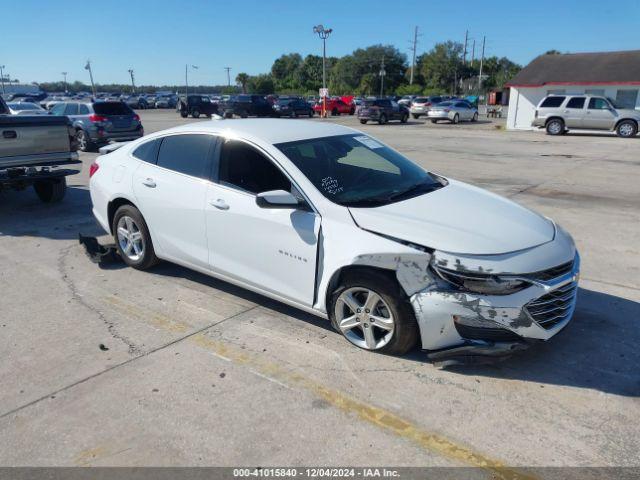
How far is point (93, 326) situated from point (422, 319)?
9.16 ft

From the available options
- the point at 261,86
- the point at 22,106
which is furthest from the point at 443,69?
the point at 22,106

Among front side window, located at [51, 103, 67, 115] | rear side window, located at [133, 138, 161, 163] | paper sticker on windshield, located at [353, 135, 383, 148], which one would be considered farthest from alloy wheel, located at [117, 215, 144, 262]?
front side window, located at [51, 103, 67, 115]

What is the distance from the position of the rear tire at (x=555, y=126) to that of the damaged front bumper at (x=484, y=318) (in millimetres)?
25122

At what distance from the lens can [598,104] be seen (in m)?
24.9

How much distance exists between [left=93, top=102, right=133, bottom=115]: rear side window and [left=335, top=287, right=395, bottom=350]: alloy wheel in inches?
608

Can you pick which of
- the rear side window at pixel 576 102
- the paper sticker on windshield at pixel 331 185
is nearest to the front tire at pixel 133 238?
the paper sticker on windshield at pixel 331 185

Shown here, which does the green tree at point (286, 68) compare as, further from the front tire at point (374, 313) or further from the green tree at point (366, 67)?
the front tire at point (374, 313)

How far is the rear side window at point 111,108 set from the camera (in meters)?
16.7

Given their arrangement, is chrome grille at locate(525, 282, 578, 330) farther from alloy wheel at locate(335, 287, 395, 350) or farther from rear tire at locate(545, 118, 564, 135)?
rear tire at locate(545, 118, 564, 135)

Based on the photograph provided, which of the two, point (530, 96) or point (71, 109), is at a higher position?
point (530, 96)

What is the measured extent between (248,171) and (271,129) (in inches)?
20.6

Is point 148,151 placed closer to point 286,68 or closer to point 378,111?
point 378,111

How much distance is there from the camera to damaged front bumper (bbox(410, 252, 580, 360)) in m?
3.36

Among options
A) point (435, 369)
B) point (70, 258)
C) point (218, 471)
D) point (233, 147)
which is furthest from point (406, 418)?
point (70, 258)
